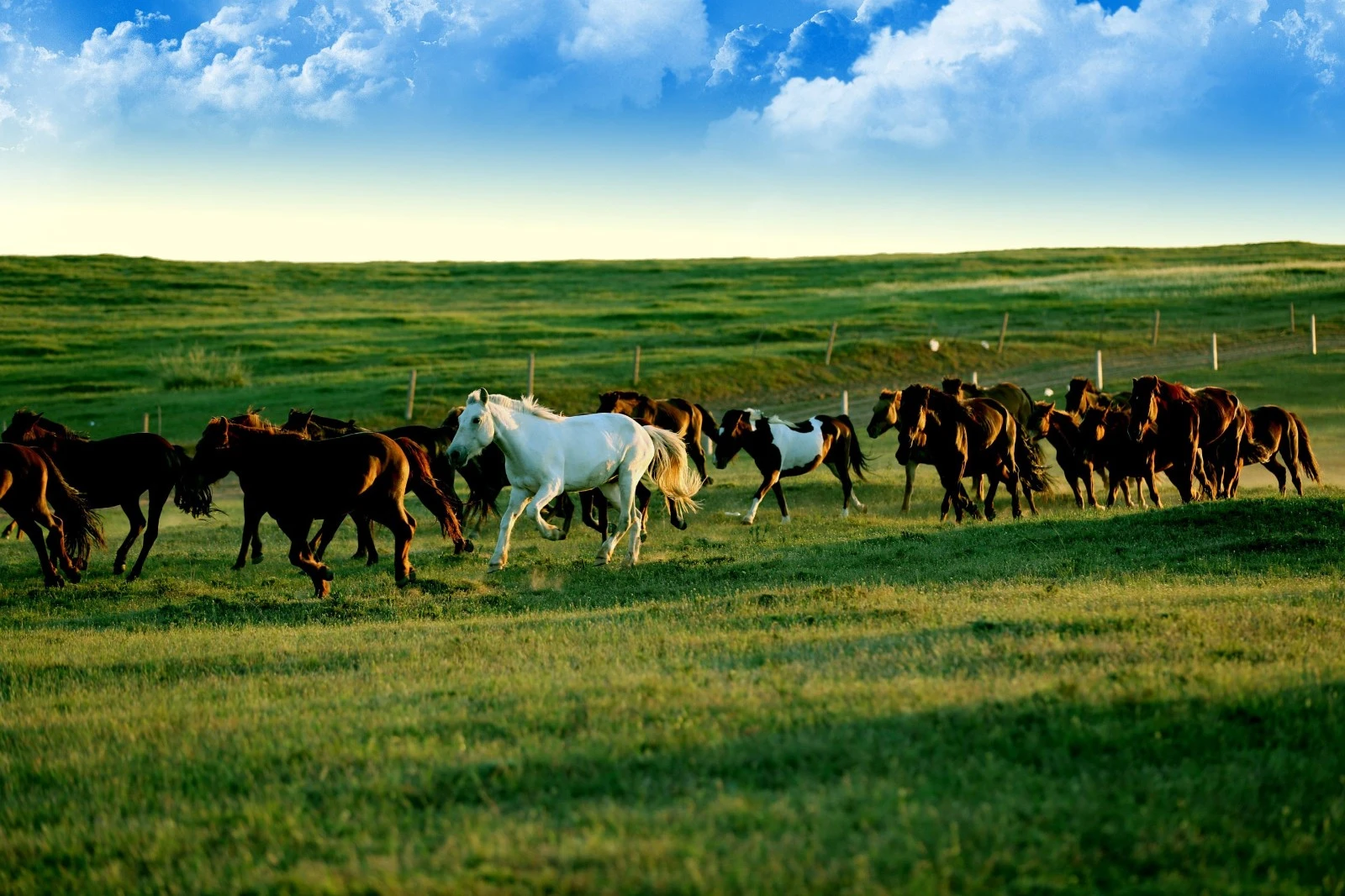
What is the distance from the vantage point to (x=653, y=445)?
15406mm

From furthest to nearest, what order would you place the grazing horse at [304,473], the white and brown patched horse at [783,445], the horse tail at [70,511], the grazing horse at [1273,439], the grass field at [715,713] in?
1. the grazing horse at [1273,439]
2. the white and brown patched horse at [783,445]
3. the horse tail at [70,511]
4. the grazing horse at [304,473]
5. the grass field at [715,713]

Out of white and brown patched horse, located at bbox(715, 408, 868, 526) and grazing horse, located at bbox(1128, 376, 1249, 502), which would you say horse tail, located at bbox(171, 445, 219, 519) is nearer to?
white and brown patched horse, located at bbox(715, 408, 868, 526)

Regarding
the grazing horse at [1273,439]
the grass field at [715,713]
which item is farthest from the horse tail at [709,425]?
the grazing horse at [1273,439]

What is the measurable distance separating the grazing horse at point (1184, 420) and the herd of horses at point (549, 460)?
3cm

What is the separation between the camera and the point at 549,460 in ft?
46.1

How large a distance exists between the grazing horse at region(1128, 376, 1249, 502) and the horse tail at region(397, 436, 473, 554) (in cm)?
910

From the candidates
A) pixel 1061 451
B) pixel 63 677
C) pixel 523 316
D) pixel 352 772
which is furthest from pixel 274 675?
pixel 523 316

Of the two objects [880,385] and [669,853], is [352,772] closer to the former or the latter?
[669,853]

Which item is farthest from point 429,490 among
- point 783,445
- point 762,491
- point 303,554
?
point 783,445

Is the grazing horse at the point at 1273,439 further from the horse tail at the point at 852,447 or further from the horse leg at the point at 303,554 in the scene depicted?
the horse leg at the point at 303,554

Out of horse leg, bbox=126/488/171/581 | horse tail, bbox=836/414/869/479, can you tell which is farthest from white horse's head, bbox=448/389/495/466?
horse tail, bbox=836/414/869/479

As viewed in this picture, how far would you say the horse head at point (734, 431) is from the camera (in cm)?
1941

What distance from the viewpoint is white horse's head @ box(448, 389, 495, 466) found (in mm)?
→ 13195

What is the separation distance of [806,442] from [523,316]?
4329cm
